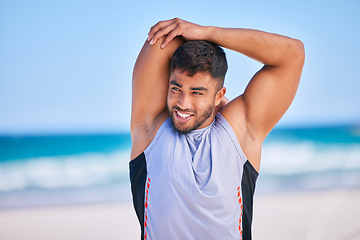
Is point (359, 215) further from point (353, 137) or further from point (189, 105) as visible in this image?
point (353, 137)

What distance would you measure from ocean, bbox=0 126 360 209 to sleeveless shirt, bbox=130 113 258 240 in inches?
155

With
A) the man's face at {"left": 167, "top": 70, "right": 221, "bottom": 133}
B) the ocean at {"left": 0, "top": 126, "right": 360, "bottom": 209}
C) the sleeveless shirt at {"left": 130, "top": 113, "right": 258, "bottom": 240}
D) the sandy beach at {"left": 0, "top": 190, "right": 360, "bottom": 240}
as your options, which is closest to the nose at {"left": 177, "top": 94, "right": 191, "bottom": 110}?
the man's face at {"left": 167, "top": 70, "right": 221, "bottom": 133}

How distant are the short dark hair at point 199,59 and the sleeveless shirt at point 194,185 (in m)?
0.23

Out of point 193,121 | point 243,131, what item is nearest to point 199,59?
point 193,121

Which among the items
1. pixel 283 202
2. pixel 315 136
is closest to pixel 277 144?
pixel 315 136

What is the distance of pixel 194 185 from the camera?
152cm

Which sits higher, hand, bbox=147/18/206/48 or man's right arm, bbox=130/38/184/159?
hand, bbox=147/18/206/48

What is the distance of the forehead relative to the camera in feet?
5.06

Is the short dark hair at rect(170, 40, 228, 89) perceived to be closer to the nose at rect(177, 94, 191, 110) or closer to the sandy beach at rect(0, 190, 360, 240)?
the nose at rect(177, 94, 191, 110)

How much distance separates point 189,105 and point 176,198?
0.34 metres

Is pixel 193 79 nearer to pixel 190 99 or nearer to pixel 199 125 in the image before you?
pixel 190 99

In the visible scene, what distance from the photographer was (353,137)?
41.7 ft

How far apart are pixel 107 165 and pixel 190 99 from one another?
26.2 ft

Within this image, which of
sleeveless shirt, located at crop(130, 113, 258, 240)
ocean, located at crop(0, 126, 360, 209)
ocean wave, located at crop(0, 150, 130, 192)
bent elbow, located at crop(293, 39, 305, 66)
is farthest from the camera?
ocean wave, located at crop(0, 150, 130, 192)
